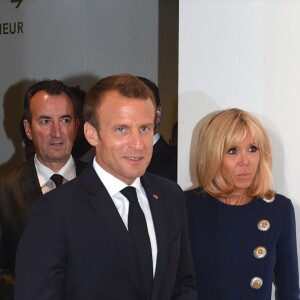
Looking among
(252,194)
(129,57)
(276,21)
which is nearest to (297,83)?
→ (276,21)

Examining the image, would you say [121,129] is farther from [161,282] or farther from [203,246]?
[203,246]

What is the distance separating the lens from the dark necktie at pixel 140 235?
1.91 meters

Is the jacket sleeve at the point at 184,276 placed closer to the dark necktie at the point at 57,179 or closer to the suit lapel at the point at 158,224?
the suit lapel at the point at 158,224

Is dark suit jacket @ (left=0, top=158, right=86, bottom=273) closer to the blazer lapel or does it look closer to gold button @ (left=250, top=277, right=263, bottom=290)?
the blazer lapel

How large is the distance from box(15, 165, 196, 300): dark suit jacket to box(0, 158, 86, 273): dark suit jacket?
0.73 meters

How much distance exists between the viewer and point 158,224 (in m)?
1.99

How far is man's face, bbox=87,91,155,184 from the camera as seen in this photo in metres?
1.90

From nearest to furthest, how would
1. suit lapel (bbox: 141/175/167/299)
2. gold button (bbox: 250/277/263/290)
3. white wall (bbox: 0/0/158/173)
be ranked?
suit lapel (bbox: 141/175/167/299) → gold button (bbox: 250/277/263/290) → white wall (bbox: 0/0/158/173)

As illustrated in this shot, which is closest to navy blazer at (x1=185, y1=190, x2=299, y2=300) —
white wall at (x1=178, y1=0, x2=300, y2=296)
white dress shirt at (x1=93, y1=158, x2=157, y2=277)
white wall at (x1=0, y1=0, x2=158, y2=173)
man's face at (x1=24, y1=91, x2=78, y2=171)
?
white wall at (x1=178, y1=0, x2=300, y2=296)

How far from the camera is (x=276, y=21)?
286 cm

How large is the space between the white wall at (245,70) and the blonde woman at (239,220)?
0.26 meters

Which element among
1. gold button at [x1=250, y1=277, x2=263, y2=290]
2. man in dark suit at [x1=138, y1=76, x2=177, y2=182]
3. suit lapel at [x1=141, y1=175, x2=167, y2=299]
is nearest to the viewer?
suit lapel at [x1=141, y1=175, x2=167, y2=299]

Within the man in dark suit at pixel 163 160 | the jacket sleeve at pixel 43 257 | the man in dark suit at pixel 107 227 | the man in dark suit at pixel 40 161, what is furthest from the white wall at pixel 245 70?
the jacket sleeve at pixel 43 257

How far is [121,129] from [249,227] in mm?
945
